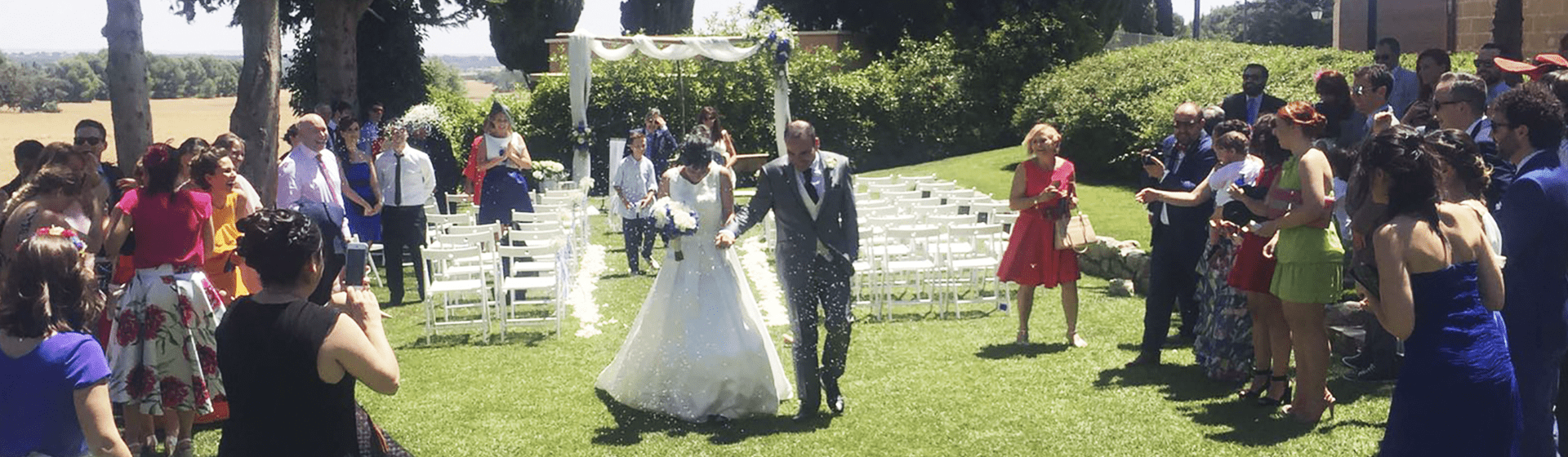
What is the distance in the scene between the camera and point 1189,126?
9016 mm

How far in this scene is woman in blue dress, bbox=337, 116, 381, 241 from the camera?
1246 centimetres

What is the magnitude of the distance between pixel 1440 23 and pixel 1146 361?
22.6 meters

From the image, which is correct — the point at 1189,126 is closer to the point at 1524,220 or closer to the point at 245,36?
the point at 1524,220

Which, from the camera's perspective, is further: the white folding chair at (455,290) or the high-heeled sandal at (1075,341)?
the white folding chair at (455,290)

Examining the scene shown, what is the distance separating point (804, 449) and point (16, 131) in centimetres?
3505

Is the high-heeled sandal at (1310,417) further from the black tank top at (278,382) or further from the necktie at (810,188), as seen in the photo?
the black tank top at (278,382)

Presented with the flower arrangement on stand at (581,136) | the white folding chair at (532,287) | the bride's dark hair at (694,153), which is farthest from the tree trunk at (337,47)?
the bride's dark hair at (694,153)

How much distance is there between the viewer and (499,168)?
13602mm

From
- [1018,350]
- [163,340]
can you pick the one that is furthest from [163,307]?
[1018,350]

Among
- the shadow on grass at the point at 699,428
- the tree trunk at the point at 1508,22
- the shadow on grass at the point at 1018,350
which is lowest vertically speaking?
the shadow on grass at the point at 699,428

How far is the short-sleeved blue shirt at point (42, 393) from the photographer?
13.8 feet

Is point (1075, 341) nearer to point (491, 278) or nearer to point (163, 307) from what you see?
point (163, 307)

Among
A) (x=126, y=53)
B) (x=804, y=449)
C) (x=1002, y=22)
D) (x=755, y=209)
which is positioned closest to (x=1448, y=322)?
(x=804, y=449)

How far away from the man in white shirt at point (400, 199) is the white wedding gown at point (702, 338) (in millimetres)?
5197
